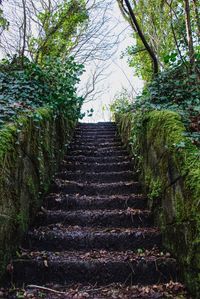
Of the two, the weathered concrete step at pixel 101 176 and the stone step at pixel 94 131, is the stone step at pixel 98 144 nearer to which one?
the stone step at pixel 94 131

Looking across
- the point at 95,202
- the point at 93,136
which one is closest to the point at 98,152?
the point at 93,136

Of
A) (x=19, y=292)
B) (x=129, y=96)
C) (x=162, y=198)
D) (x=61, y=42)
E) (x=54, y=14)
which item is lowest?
(x=19, y=292)

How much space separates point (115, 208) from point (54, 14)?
22.7 ft

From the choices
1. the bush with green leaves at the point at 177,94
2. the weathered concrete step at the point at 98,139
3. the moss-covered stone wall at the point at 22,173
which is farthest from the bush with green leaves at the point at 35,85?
the bush with green leaves at the point at 177,94

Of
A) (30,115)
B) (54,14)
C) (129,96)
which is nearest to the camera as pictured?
(30,115)

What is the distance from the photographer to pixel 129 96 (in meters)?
12.3

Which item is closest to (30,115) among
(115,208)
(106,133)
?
(115,208)

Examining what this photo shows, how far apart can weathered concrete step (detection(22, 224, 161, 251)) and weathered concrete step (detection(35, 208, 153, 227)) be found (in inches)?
8.3

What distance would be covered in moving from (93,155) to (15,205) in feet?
A: 8.42

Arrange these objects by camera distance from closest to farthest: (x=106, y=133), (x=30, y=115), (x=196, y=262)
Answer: (x=196, y=262)
(x=30, y=115)
(x=106, y=133)

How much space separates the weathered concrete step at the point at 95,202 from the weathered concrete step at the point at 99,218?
0.62ft

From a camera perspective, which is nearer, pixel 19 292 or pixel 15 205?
pixel 19 292

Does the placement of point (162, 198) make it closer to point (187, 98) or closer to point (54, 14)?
point (187, 98)

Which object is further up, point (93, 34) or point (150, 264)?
point (93, 34)
